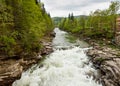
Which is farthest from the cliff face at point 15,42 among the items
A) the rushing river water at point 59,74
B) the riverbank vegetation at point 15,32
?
the rushing river water at point 59,74

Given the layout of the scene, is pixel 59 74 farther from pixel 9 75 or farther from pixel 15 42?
pixel 15 42

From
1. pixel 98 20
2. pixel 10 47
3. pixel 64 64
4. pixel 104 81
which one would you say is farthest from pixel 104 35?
pixel 10 47

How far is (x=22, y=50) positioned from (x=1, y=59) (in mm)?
4568

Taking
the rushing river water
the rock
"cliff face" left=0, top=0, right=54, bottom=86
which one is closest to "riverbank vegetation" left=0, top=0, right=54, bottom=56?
"cliff face" left=0, top=0, right=54, bottom=86

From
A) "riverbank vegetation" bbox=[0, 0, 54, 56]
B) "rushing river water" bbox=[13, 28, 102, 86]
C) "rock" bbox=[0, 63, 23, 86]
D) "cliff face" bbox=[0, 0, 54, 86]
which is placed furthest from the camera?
"rushing river water" bbox=[13, 28, 102, 86]

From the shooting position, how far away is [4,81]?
16.3 metres

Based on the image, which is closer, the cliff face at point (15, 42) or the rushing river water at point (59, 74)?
the cliff face at point (15, 42)

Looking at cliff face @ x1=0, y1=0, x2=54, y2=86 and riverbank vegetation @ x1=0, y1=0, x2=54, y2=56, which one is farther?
riverbank vegetation @ x1=0, y1=0, x2=54, y2=56

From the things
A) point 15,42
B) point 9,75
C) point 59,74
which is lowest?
point 59,74

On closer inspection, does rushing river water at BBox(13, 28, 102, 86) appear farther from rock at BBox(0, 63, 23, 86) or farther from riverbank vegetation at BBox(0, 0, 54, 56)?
riverbank vegetation at BBox(0, 0, 54, 56)

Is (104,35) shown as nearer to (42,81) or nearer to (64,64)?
(64,64)

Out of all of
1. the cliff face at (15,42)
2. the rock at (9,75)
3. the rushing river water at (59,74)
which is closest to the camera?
the rock at (9,75)

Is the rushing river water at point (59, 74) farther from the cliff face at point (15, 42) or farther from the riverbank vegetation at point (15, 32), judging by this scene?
the riverbank vegetation at point (15, 32)

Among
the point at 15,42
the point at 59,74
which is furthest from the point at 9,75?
the point at 59,74
